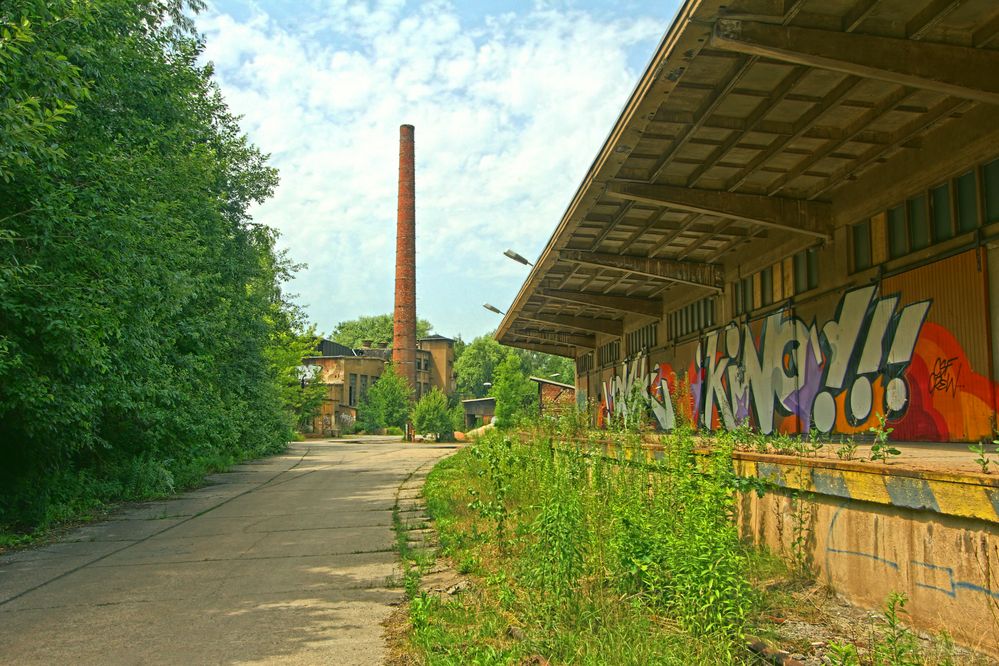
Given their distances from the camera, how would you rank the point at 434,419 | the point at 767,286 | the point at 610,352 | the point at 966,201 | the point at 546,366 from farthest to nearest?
1. the point at 546,366
2. the point at 434,419
3. the point at 610,352
4. the point at 767,286
5. the point at 966,201

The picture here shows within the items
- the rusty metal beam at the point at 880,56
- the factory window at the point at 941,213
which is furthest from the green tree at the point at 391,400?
the rusty metal beam at the point at 880,56

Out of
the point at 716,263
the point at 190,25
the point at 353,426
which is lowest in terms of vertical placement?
the point at 353,426

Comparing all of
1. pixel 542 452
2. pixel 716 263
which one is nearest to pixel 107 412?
pixel 542 452

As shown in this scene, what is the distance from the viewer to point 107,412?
1234 cm

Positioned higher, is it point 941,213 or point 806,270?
point 941,213

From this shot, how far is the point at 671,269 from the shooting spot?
62.3 feet

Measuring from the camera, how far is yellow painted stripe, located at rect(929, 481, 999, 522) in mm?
4223

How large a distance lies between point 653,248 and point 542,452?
9357 millimetres

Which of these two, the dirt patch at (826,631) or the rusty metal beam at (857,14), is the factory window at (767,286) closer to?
Result: the rusty metal beam at (857,14)

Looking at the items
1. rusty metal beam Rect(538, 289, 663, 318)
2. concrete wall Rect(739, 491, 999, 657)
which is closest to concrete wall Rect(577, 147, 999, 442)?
concrete wall Rect(739, 491, 999, 657)

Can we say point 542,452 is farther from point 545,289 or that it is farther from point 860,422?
point 545,289

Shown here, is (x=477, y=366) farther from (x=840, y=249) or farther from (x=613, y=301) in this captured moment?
(x=840, y=249)

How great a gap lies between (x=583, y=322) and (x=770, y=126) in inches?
726


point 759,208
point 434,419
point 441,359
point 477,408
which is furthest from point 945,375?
point 441,359
